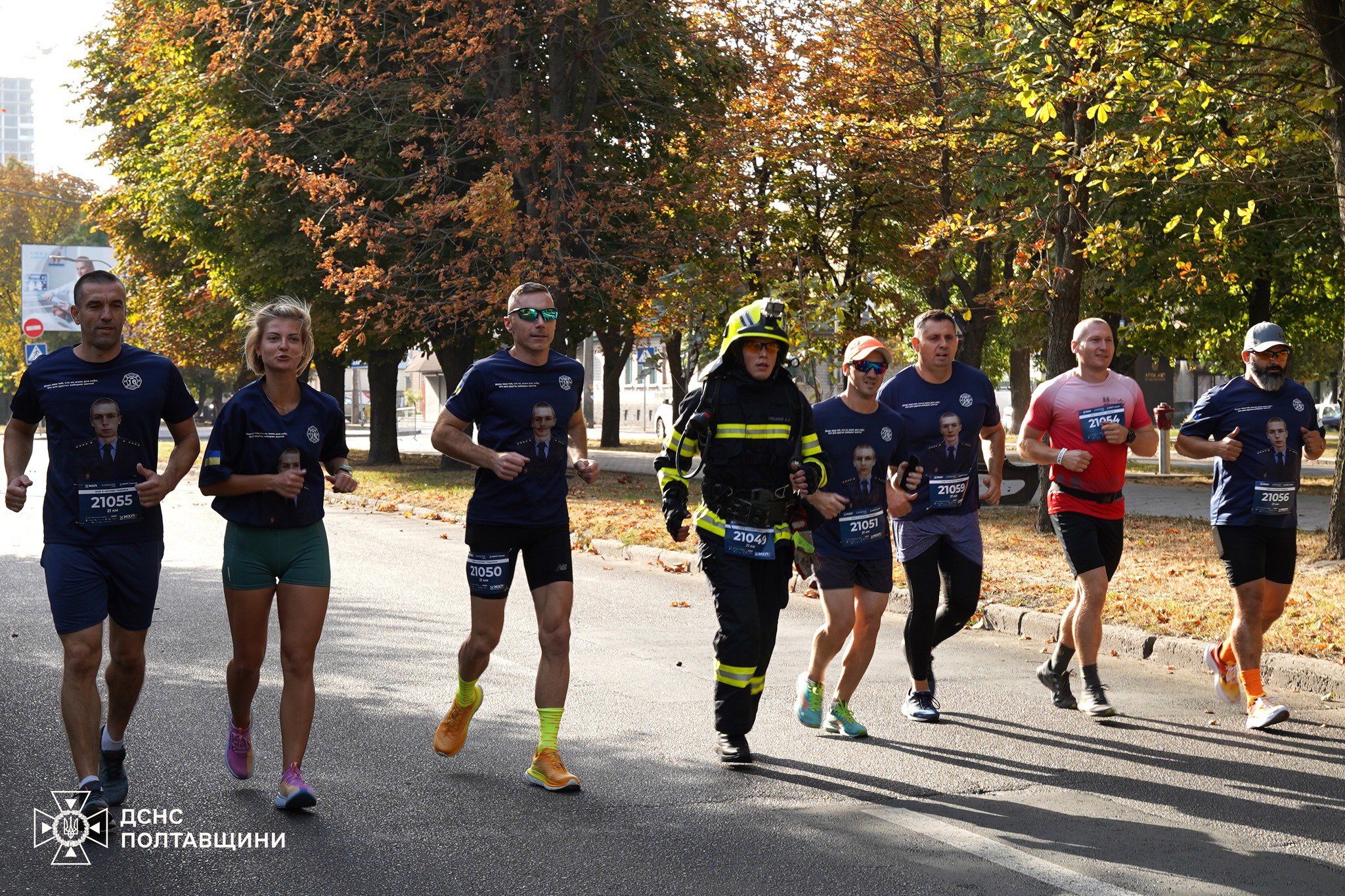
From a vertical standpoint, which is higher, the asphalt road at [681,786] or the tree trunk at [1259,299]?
the tree trunk at [1259,299]

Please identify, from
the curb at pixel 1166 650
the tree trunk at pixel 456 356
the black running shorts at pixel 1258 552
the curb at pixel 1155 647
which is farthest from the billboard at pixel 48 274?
the black running shorts at pixel 1258 552

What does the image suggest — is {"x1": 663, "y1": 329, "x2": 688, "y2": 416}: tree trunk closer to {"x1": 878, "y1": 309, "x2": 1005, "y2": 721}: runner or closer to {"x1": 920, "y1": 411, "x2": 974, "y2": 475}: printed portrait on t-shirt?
{"x1": 878, "y1": 309, "x2": 1005, "y2": 721}: runner

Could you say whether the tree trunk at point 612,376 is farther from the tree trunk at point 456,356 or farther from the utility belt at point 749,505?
the utility belt at point 749,505

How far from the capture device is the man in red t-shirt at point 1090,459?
708cm

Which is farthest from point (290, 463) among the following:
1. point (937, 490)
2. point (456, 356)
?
point (456, 356)

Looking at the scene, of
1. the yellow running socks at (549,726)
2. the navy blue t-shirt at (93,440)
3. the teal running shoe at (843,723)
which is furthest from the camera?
the teal running shoe at (843,723)

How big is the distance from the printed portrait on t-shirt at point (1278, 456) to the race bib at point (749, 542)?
279 centimetres

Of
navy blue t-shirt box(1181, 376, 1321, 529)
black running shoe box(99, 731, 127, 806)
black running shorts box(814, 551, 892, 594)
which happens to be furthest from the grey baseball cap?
black running shoe box(99, 731, 127, 806)

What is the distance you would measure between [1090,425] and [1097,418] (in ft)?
0.17

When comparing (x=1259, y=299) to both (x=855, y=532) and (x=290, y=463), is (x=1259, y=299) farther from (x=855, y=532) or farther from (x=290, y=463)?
(x=290, y=463)

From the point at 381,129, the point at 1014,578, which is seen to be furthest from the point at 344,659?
the point at 381,129

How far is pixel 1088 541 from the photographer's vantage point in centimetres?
711

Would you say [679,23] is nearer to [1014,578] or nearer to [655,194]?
[655,194]

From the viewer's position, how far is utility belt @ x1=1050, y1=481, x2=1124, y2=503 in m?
7.12
